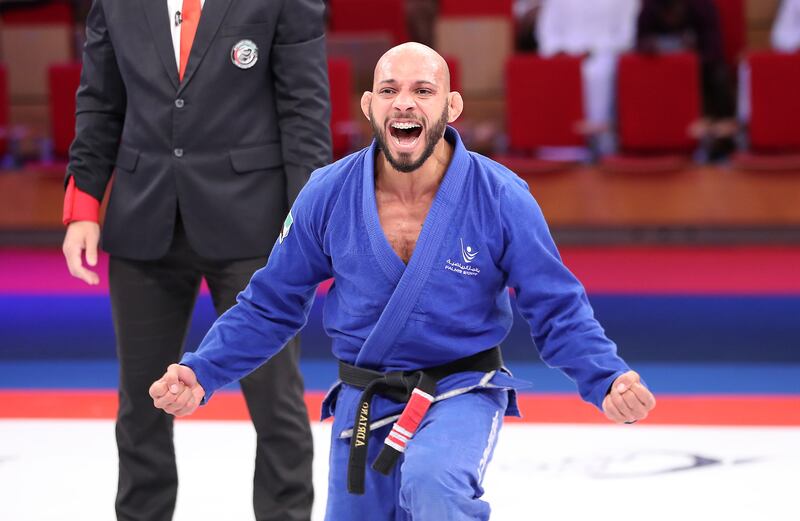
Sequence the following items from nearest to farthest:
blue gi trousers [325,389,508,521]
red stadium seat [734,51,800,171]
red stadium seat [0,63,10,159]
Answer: blue gi trousers [325,389,508,521], red stadium seat [734,51,800,171], red stadium seat [0,63,10,159]

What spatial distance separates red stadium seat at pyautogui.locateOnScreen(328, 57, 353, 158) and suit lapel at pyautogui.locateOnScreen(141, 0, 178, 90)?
381 centimetres

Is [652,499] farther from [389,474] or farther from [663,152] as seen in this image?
[663,152]

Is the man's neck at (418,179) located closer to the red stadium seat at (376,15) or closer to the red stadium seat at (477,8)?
the red stadium seat at (376,15)

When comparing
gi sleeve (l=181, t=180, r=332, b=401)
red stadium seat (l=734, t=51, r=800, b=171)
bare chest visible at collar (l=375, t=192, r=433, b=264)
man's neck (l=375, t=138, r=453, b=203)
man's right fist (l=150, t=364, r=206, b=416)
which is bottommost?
red stadium seat (l=734, t=51, r=800, b=171)

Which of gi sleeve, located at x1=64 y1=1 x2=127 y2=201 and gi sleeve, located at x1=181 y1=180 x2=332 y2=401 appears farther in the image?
gi sleeve, located at x1=64 y1=1 x2=127 y2=201

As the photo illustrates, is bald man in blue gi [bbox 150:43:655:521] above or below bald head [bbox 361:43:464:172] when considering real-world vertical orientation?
below

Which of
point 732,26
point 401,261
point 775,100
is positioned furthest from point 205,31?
point 732,26

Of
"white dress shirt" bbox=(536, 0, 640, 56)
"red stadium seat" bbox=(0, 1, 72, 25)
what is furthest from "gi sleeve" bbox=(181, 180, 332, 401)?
"red stadium seat" bbox=(0, 1, 72, 25)

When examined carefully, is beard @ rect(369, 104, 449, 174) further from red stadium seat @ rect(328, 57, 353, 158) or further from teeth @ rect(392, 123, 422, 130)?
red stadium seat @ rect(328, 57, 353, 158)

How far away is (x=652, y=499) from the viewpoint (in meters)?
3.20

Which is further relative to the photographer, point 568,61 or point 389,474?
point 568,61

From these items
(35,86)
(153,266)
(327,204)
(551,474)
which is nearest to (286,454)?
(153,266)

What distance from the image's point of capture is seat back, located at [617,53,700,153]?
6.44 metres

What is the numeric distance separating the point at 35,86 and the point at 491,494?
5.07m
